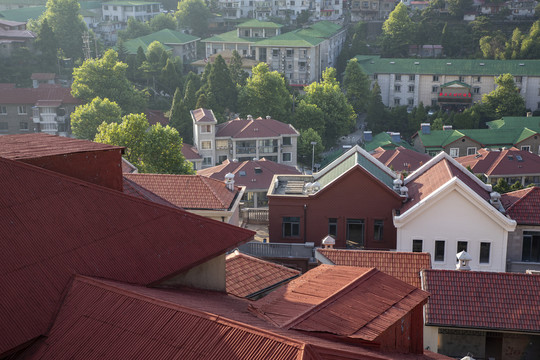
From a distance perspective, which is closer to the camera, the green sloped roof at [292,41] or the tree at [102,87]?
the tree at [102,87]

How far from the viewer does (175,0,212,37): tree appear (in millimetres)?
155375

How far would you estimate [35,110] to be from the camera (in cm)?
10181

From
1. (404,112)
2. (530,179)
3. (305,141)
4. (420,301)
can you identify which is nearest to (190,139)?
(305,141)

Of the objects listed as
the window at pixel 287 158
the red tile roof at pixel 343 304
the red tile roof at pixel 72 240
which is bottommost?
the window at pixel 287 158

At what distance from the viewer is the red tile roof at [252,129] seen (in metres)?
87.4

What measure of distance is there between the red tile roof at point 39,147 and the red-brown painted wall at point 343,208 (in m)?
15.2

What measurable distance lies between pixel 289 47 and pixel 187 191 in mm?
89946

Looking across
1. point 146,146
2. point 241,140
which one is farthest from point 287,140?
point 146,146

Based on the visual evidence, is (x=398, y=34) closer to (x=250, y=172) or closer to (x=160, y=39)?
(x=160, y=39)

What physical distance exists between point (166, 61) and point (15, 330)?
103 meters

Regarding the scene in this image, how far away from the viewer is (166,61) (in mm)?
116688

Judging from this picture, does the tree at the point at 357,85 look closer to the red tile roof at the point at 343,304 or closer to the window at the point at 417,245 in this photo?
the window at the point at 417,245

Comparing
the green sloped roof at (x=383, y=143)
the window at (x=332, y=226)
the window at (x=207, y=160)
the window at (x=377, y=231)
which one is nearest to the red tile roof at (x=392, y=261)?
the window at (x=332, y=226)

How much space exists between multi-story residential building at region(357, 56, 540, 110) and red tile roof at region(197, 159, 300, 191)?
50.6m
